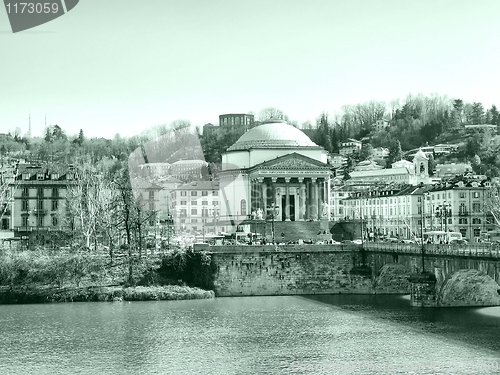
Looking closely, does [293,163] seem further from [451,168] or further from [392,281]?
[451,168]

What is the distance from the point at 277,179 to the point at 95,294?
4356cm

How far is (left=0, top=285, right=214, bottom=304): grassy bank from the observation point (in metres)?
68.1

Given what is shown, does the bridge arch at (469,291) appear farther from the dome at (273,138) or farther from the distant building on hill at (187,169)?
the distant building on hill at (187,169)

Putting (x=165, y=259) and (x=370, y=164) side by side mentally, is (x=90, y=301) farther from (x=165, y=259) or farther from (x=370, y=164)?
(x=370, y=164)

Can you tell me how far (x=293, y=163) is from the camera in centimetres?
10838

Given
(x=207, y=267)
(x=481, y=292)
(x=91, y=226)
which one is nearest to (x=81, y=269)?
(x=207, y=267)

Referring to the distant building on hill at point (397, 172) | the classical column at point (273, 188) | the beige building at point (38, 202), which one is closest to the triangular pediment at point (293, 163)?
the classical column at point (273, 188)

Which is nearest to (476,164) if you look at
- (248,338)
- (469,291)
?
(469,291)

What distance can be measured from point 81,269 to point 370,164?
127876mm

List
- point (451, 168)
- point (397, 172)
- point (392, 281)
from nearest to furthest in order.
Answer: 1. point (392, 281)
2. point (451, 168)
3. point (397, 172)

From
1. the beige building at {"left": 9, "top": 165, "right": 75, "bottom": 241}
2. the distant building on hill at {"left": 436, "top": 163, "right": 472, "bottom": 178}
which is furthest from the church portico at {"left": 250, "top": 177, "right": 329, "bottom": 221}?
the distant building on hill at {"left": 436, "top": 163, "right": 472, "bottom": 178}

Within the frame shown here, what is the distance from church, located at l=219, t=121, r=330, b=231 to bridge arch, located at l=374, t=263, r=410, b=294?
3203cm

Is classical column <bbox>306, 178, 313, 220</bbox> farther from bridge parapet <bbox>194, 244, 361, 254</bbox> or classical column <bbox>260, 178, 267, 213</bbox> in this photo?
bridge parapet <bbox>194, 244, 361, 254</bbox>

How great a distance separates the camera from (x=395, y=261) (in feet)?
222
